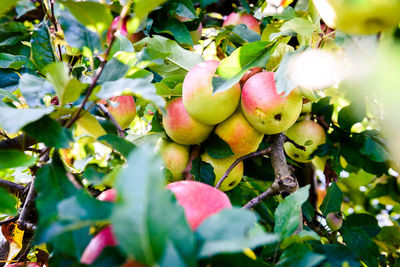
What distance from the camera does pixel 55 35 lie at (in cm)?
97

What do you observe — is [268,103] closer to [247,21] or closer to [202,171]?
[202,171]

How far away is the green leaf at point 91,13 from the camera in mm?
590

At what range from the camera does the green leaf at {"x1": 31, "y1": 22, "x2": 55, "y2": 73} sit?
0.94 m

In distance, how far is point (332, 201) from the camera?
115 cm

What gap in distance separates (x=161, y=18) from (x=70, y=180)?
1008 millimetres

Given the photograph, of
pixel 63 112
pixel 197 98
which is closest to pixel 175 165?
pixel 197 98

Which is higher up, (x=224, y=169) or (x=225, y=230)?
(x=225, y=230)

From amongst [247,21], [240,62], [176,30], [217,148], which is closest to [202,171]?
[217,148]

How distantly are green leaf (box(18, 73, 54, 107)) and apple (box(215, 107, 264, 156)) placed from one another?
→ 0.49 m

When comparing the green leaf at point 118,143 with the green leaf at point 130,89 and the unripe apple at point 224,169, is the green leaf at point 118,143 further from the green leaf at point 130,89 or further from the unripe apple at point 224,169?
the unripe apple at point 224,169

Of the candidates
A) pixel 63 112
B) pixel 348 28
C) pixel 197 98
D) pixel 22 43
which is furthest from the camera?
pixel 22 43

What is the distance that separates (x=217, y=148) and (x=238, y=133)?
8 centimetres

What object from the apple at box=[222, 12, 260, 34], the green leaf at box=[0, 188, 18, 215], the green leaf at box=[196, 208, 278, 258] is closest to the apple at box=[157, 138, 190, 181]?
the green leaf at box=[0, 188, 18, 215]

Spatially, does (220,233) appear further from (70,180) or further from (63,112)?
(63,112)
